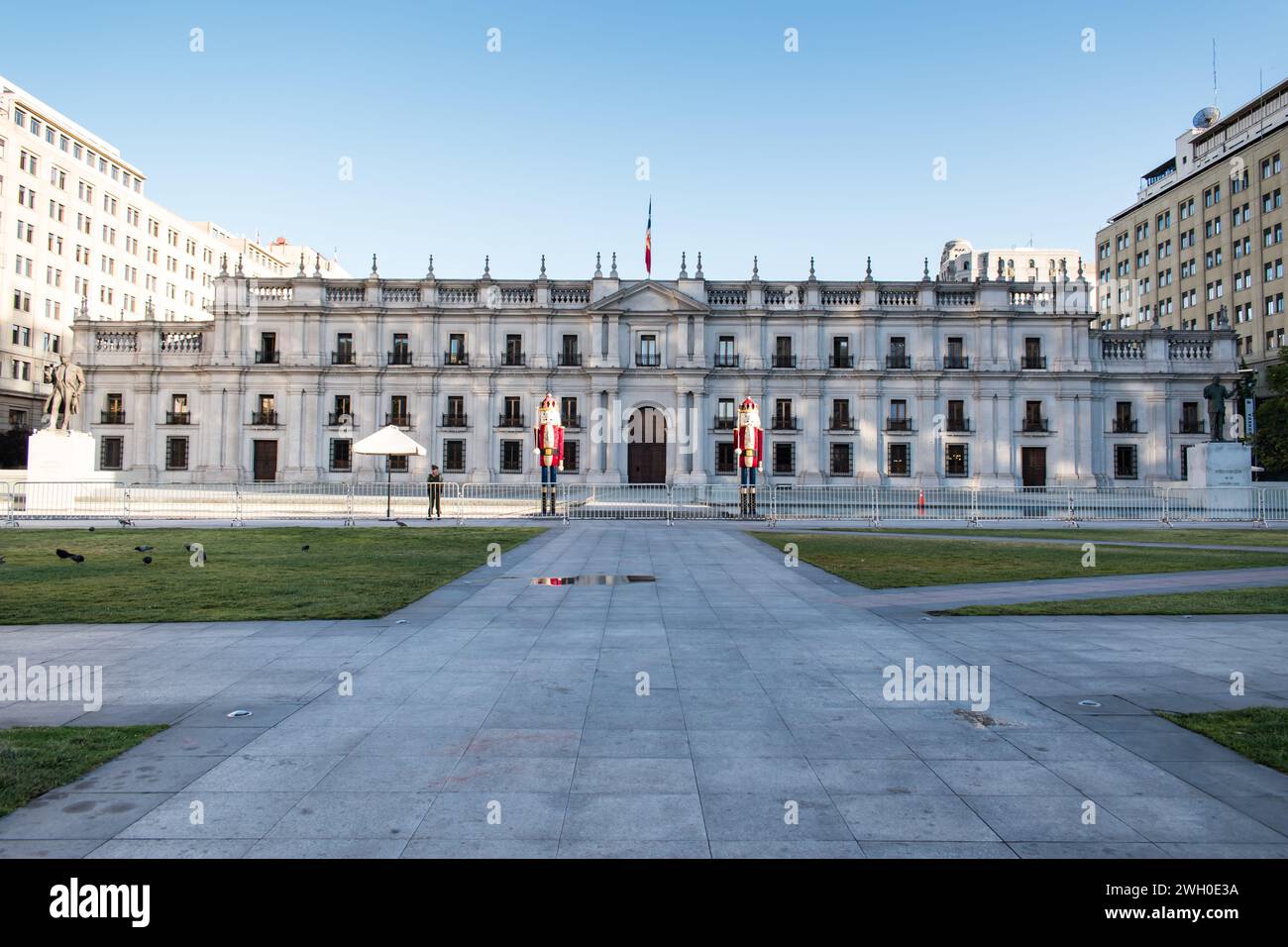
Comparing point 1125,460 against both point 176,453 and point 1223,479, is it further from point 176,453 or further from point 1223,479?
point 176,453

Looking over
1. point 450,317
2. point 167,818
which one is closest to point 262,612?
point 167,818

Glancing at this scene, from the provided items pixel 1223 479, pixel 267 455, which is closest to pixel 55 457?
pixel 267 455

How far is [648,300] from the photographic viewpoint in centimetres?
5025

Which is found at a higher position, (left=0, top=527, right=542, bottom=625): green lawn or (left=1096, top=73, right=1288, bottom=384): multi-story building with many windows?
(left=1096, top=73, right=1288, bottom=384): multi-story building with many windows

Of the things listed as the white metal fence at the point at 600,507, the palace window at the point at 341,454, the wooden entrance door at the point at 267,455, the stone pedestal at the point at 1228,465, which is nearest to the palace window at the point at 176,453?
the wooden entrance door at the point at 267,455

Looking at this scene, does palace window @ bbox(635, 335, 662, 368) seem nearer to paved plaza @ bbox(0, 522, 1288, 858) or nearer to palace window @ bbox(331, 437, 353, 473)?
palace window @ bbox(331, 437, 353, 473)

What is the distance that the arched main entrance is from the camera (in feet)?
167

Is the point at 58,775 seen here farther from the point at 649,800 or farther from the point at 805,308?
the point at 805,308

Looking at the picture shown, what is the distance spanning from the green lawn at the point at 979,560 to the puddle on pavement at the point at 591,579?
12.1ft

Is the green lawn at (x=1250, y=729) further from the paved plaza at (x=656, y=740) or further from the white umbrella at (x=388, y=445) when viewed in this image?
the white umbrella at (x=388, y=445)

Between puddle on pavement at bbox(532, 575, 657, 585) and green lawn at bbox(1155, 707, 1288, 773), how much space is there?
27.1ft

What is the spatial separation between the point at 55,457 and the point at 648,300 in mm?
33197

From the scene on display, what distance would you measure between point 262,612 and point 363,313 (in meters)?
45.1

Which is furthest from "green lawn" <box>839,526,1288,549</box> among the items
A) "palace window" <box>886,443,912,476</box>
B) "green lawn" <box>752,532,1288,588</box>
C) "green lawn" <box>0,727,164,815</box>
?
"palace window" <box>886,443,912,476</box>
